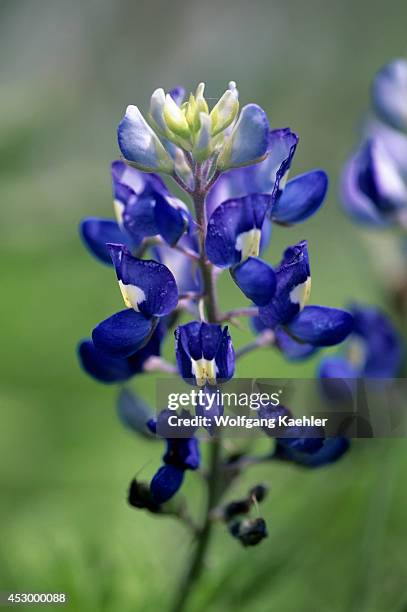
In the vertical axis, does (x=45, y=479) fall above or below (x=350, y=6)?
below

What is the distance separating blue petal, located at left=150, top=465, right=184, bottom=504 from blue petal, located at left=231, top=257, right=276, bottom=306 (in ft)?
0.95

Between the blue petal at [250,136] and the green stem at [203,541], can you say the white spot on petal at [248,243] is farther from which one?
the green stem at [203,541]

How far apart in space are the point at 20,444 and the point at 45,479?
0.14 m

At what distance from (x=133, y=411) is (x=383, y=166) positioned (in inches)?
30.0

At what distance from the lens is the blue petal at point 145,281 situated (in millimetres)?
1373

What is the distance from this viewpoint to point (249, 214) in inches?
54.5

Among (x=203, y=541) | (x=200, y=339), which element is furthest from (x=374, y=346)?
(x=200, y=339)

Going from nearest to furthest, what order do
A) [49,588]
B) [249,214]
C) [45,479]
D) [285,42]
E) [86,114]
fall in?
[249,214] → [49,588] → [45,479] → [86,114] → [285,42]

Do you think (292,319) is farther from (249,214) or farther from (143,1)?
(143,1)

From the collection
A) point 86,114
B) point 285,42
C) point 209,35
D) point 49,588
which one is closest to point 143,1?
point 209,35

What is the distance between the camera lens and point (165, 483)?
4.68ft

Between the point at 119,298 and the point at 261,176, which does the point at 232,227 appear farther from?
the point at 119,298

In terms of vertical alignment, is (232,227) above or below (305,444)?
above

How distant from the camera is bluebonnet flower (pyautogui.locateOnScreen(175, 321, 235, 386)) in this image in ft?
4.47
